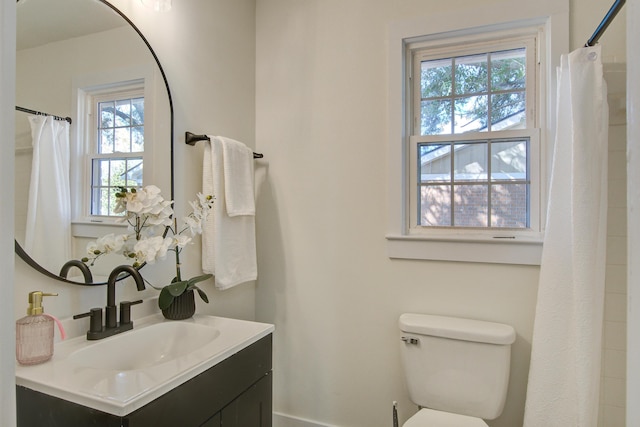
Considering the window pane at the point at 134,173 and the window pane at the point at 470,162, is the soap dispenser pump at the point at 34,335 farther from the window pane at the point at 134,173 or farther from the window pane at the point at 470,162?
the window pane at the point at 470,162

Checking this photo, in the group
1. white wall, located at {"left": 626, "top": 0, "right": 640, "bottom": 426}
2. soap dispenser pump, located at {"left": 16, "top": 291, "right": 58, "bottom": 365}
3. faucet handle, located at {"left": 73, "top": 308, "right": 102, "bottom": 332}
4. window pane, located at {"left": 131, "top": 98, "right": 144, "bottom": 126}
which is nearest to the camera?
white wall, located at {"left": 626, "top": 0, "right": 640, "bottom": 426}

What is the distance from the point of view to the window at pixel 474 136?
1.59m

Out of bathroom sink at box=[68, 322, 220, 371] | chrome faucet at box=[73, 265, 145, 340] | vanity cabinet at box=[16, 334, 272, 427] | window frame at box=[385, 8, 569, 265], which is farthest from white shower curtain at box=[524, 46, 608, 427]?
chrome faucet at box=[73, 265, 145, 340]

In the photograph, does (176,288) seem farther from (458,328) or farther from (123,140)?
(458,328)

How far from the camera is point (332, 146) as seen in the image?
1.82 meters

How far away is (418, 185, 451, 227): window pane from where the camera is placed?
5.62ft

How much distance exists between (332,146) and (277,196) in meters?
0.41

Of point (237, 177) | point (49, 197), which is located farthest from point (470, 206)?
point (49, 197)

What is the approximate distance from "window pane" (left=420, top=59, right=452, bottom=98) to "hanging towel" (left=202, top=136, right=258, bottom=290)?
93 cm

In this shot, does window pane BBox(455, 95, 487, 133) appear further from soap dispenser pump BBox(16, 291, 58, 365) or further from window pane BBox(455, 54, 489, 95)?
soap dispenser pump BBox(16, 291, 58, 365)

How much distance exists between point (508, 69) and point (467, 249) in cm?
84

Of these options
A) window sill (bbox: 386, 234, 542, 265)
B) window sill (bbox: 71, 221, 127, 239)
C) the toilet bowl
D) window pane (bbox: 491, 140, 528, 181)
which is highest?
window pane (bbox: 491, 140, 528, 181)

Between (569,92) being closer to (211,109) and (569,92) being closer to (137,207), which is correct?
(211,109)

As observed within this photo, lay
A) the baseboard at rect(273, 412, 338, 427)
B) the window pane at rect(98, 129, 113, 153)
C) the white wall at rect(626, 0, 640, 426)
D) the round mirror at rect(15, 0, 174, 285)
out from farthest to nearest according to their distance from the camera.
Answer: the baseboard at rect(273, 412, 338, 427) → the window pane at rect(98, 129, 113, 153) → the round mirror at rect(15, 0, 174, 285) → the white wall at rect(626, 0, 640, 426)
